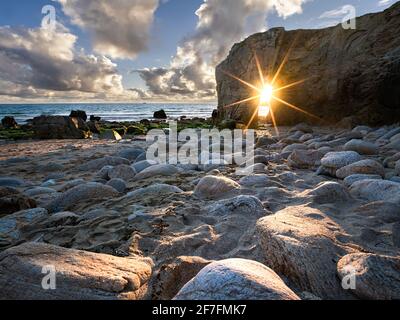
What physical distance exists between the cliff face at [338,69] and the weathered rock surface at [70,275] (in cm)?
865

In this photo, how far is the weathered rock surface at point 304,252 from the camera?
145 cm

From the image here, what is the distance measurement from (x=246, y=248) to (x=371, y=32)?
33.5 feet

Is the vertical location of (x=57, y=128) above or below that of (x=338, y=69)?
below

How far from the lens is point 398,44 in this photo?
8.37 meters

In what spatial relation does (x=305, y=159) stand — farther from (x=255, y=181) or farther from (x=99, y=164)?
(x=99, y=164)

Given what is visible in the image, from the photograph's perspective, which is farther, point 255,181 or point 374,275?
point 255,181

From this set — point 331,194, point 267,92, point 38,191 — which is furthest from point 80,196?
point 267,92

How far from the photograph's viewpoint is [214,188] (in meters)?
3.08

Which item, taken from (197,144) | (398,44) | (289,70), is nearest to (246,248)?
(197,144)

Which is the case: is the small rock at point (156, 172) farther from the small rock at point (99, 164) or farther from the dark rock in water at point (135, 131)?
the dark rock in water at point (135, 131)

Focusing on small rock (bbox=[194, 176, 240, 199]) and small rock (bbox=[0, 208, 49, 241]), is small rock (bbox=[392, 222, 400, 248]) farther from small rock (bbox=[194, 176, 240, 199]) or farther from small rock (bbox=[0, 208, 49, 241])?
small rock (bbox=[0, 208, 49, 241])

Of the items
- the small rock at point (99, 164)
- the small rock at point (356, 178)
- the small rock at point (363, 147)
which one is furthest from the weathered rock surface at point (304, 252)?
the small rock at point (99, 164)

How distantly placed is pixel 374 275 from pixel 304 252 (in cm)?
Result: 34
